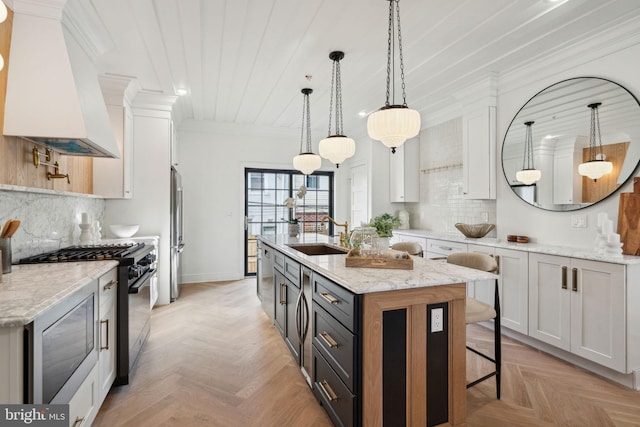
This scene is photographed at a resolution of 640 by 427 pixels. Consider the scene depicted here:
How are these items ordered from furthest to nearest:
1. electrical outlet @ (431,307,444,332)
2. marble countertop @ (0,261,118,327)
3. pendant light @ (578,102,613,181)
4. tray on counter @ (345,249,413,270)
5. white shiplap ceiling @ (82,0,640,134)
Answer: pendant light @ (578,102,613,181) < white shiplap ceiling @ (82,0,640,134) < tray on counter @ (345,249,413,270) < electrical outlet @ (431,307,444,332) < marble countertop @ (0,261,118,327)

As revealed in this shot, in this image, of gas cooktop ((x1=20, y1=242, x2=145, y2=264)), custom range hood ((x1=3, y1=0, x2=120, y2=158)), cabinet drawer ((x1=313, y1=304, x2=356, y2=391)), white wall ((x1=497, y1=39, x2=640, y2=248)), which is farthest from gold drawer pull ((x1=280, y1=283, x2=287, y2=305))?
white wall ((x1=497, y1=39, x2=640, y2=248))

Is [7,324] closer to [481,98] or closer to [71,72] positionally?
[71,72]

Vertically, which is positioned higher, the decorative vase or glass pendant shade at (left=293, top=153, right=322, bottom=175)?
glass pendant shade at (left=293, top=153, right=322, bottom=175)

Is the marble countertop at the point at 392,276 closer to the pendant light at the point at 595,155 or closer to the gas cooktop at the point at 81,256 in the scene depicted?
the gas cooktop at the point at 81,256

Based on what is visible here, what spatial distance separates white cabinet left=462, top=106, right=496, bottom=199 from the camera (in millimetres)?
3801

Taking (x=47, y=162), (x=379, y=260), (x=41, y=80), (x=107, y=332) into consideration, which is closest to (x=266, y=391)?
(x=107, y=332)

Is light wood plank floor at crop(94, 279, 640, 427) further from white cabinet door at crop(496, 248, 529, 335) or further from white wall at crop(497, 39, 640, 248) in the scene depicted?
white wall at crop(497, 39, 640, 248)

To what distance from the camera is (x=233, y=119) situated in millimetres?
5531

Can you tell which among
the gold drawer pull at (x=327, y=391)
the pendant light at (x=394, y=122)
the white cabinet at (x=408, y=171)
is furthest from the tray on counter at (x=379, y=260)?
the white cabinet at (x=408, y=171)

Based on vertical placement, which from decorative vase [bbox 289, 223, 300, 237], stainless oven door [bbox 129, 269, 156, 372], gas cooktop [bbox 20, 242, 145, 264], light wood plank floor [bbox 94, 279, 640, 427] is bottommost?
light wood plank floor [bbox 94, 279, 640, 427]

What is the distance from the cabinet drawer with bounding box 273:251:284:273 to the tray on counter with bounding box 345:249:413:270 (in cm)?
98

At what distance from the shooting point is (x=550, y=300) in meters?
2.81

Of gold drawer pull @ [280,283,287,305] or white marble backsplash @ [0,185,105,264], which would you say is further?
gold drawer pull @ [280,283,287,305]

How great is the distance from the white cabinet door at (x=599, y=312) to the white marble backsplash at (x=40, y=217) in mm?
4079
